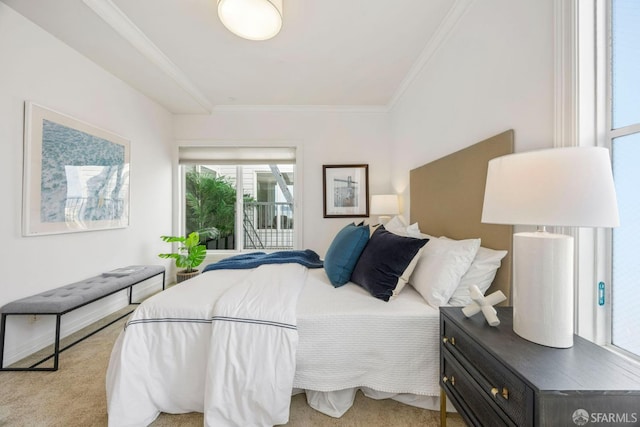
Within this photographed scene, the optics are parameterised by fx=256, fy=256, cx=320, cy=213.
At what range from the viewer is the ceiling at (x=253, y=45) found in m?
1.87

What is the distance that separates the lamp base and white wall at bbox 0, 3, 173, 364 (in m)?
3.09

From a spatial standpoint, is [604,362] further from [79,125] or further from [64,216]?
[79,125]

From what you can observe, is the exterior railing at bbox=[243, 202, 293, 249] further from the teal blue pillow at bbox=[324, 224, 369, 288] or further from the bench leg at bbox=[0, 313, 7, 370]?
the bench leg at bbox=[0, 313, 7, 370]

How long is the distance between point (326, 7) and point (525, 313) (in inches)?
86.9

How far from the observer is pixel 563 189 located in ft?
2.43

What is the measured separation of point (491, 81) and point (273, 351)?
1.95 m

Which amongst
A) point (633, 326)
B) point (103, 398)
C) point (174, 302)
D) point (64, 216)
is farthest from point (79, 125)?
point (633, 326)

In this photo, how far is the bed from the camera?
1.24 metres

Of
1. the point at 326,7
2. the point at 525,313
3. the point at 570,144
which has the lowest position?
the point at 525,313

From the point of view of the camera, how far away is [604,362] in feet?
2.56

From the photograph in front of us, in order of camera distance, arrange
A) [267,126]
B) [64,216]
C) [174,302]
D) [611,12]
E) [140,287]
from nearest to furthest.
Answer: [611,12] < [174,302] < [64,216] < [140,287] < [267,126]

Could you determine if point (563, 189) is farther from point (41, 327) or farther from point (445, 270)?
point (41, 327)

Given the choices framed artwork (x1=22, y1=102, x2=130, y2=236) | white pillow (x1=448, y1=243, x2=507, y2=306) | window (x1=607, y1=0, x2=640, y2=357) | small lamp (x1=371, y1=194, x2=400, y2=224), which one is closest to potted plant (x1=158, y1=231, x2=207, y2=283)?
framed artwork (x1=22, y1=102, x2=130, y2=236)

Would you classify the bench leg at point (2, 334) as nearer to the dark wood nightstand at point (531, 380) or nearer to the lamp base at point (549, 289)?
the dark wood nightstand at point (531, 380)
